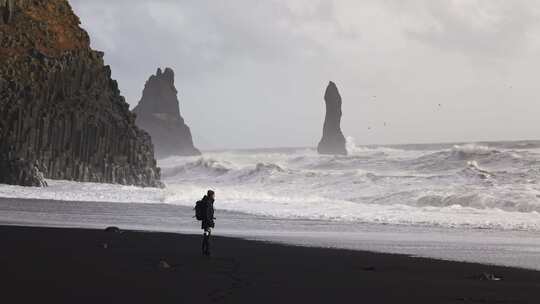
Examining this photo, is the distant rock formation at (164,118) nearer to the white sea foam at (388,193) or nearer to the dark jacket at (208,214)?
the white sea foam at (388,193)

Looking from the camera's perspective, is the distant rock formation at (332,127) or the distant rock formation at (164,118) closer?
the distant rock formation at (332,127)

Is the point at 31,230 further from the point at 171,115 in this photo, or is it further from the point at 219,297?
the point at 171,115

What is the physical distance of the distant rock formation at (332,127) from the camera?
597ft

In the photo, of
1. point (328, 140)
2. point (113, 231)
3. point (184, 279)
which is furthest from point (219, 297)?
point (328, 140)

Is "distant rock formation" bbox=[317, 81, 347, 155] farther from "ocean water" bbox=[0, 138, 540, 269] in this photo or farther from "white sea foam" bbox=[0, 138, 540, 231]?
"ocean water" bbox=[0, 138, 540, 269]

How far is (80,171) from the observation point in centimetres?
5984

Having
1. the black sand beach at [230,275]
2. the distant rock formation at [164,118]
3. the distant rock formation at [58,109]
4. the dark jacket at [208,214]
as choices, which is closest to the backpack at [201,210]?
the dark jacket at [208,214]

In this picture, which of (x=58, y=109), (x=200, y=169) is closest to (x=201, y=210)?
(x=58, y=109)

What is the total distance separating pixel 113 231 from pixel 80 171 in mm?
35085

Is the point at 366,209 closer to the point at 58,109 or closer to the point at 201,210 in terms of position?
the point at 201,210

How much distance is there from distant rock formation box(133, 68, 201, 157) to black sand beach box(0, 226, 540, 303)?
167 metres

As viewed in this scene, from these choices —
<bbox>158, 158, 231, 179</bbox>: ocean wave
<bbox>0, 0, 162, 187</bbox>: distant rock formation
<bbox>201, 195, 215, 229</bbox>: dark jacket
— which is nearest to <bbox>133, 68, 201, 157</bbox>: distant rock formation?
<bbox>158, 158, 231, 179</bbox>: ocean wave

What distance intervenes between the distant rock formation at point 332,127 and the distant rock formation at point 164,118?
33.4 m

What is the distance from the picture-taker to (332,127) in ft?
607
